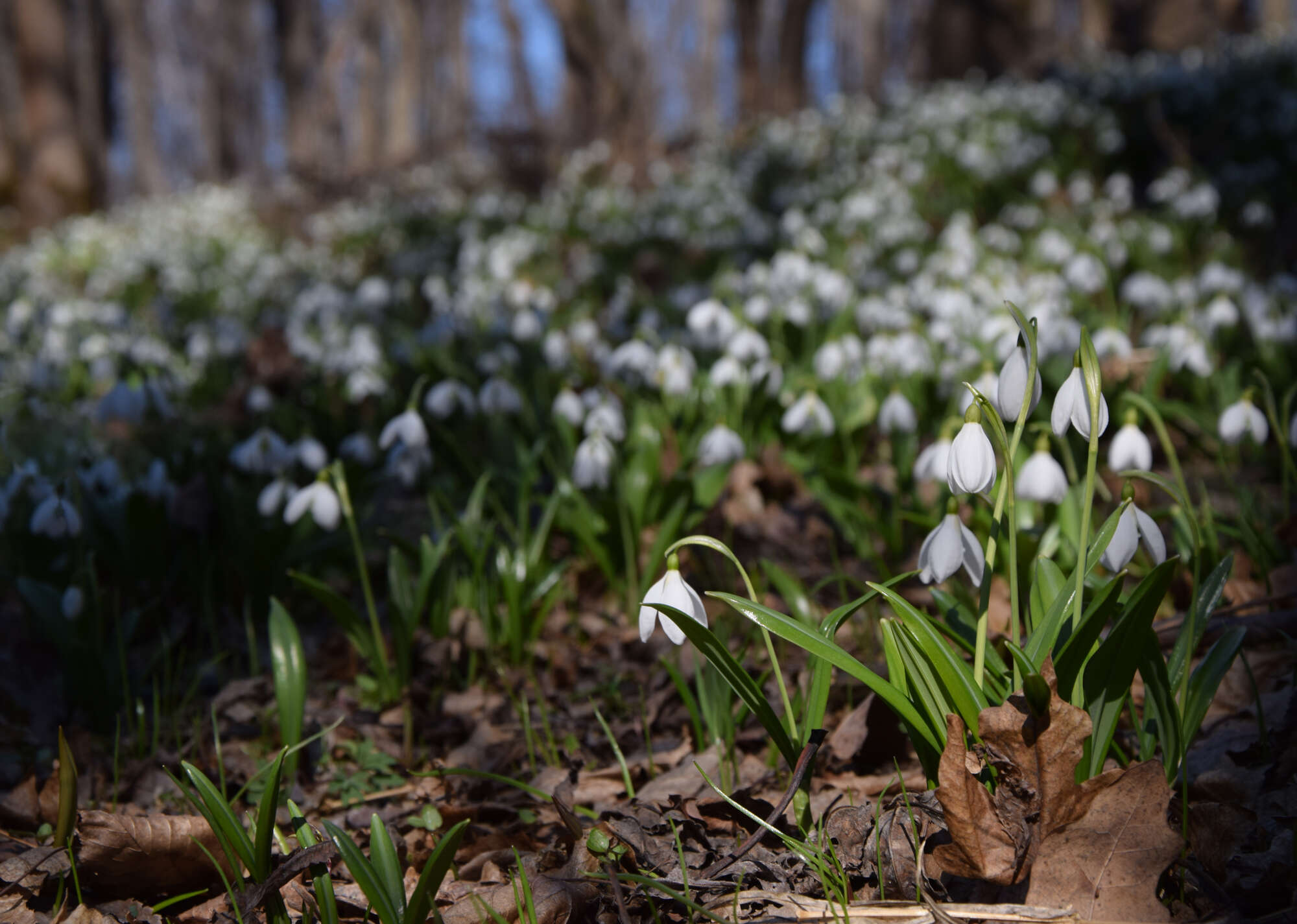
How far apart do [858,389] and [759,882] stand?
2.01 metres

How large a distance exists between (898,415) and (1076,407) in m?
1.42

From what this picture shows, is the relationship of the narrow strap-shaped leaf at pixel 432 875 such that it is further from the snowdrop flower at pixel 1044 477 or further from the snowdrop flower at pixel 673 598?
the snowdrop flower at pixel 1044 477

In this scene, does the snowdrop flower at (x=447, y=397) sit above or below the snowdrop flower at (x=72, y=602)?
above

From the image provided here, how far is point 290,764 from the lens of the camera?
1.84 m

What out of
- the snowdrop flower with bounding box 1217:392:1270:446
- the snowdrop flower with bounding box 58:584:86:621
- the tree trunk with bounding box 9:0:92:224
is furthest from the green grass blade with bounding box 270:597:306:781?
the tree trunk with bounding box 9:0:92:224

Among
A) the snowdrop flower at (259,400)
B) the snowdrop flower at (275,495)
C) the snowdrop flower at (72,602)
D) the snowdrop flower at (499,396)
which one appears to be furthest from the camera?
the snowdrop flower at (259,400)

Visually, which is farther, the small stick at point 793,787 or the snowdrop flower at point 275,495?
the snowdrop flower at point 275,495

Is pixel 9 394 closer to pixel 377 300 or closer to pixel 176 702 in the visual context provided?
pixel 176 702

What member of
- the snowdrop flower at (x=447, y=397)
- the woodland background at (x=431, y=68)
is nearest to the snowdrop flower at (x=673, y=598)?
the snowdrop flower at (x=447, y=397)

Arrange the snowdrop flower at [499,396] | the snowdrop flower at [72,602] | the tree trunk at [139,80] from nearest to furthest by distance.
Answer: the snowdrop flower at [72,602], the snowdrop flower at [499,396], the tree trunk at [139,80]

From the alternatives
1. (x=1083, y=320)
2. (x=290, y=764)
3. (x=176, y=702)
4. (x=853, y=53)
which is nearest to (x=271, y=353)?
(x=176, y=702)

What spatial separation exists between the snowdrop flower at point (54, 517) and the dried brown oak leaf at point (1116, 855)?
206 centimetres

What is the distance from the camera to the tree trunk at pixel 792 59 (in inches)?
494

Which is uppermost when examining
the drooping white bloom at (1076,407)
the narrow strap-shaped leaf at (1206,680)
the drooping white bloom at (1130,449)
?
the drooping white bloom at (1076,407)
